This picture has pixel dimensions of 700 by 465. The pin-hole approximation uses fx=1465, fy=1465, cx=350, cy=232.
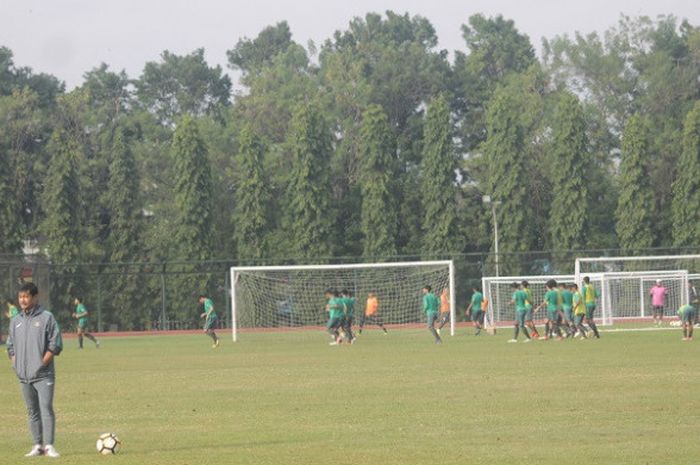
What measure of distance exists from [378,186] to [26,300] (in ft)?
198

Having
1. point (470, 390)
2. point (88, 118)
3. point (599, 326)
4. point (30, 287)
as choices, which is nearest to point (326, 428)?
point (30, 287)

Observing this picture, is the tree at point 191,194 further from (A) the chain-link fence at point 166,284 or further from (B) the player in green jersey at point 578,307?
(B) the player in green jersey at point 578,307

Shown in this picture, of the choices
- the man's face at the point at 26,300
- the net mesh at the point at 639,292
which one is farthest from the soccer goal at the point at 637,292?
the man's face at the point at 26,300

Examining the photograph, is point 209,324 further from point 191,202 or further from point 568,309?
point 191,202

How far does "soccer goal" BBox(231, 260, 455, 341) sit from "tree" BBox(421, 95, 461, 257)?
802cm

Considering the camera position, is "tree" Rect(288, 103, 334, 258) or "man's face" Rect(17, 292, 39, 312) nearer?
"man's face" Rect(17, 292, 39, 312)

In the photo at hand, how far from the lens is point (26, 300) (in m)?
14.6

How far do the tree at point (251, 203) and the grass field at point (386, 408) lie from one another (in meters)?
38.9

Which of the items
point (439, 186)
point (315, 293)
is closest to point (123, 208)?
point (439, 186)

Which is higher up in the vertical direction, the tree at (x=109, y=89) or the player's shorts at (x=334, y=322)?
the tree at (x=109, y=89)

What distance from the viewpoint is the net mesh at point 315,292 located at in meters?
56.7

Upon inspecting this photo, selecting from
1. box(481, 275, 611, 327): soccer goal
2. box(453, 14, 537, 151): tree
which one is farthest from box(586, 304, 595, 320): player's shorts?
box(453, 14, 537, 151): tree

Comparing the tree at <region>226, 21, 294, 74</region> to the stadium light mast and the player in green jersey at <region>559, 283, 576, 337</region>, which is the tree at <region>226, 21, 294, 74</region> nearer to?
the stadium light mast

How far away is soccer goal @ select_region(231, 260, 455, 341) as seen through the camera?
56.6m
